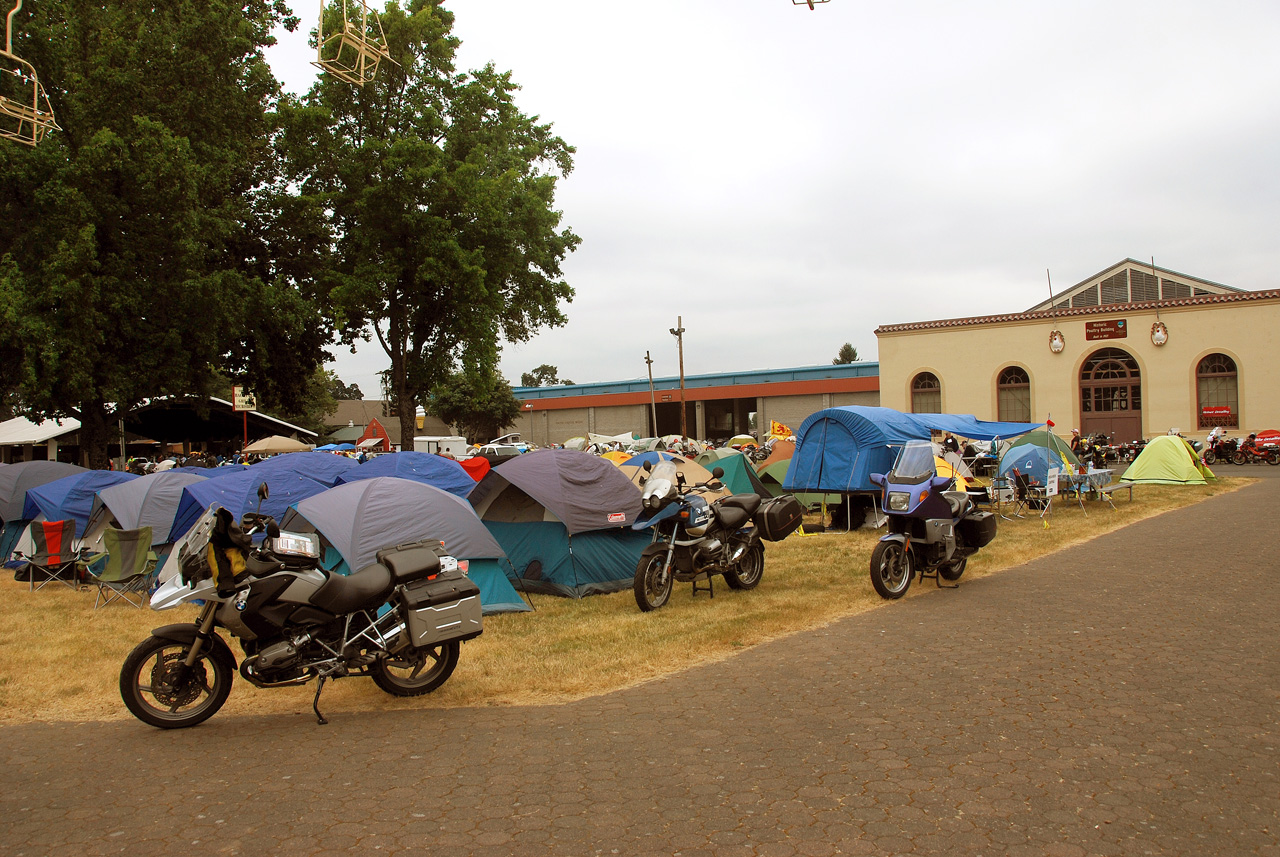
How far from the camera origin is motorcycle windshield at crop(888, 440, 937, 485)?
9.30m

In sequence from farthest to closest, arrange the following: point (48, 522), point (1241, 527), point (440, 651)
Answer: point (1241, 527) → point (48, 522) → point (440, 651)

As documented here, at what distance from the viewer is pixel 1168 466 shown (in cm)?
2289

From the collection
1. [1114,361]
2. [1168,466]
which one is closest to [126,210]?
[1168,466]

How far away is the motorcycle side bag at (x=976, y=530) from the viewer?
31.9 ft

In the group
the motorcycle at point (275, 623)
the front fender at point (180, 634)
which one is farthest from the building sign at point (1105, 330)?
the front fender at point (180, 634)

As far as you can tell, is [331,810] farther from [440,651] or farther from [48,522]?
[48,522]

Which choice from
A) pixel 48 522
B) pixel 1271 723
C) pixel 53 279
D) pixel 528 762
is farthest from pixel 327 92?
pixel 1271 723

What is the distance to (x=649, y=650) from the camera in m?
6.97

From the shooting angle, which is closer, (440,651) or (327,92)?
(440,651)

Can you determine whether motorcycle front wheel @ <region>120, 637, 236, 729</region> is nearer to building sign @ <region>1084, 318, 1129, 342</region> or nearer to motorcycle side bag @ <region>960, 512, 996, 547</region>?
motorcycle side bag @ <region>960, 512, 996, 547</region>

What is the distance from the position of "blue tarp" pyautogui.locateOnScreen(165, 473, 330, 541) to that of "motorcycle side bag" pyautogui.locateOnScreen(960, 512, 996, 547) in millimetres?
7989

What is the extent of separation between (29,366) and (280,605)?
14.8 meters

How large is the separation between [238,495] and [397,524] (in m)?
4.12

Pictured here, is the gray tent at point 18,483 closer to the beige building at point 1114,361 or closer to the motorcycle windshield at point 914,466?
the motorcycle windshield at point 914,466
